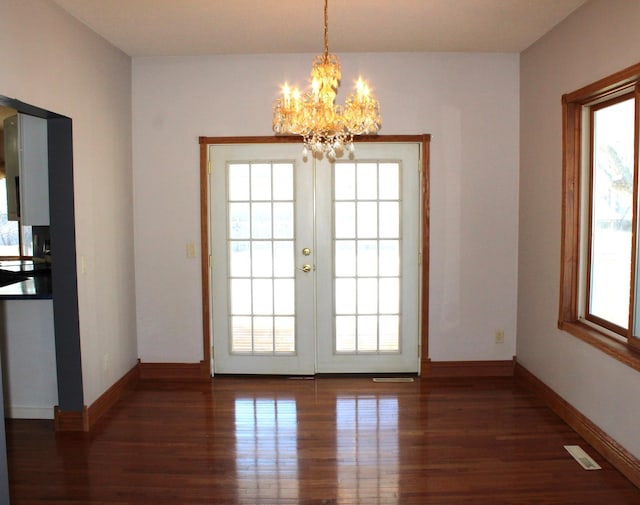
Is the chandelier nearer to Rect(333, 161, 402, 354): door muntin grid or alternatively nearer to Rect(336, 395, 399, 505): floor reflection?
Rect(336, 395, 399, 505): floor reflection

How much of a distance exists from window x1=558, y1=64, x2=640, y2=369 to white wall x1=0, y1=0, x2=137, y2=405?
10.9 feet

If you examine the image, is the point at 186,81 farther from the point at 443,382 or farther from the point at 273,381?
the point at 443,382

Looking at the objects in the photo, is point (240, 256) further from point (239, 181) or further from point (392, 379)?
point (392, 379)

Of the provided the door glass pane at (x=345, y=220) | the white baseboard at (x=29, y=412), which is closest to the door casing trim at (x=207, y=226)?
the door glass pane at (x=345, y=220)

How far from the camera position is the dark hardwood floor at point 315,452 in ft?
9.62

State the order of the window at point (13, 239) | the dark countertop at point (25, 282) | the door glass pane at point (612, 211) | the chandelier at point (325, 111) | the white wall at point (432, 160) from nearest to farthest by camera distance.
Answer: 1. the chandelier at point (325, 111)
2. the door glass pane at point (612, 211)
3. the dark countertop at point (25, 282)
4. the white wall at point (432, 160)
5. the window at point (13, 239)

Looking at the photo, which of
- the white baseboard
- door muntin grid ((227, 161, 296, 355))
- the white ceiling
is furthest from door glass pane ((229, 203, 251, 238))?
the white baseboard

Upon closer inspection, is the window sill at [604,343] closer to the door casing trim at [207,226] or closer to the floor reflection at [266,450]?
the door casing trim at [207,226]

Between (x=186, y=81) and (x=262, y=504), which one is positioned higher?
(x=186, y=81)

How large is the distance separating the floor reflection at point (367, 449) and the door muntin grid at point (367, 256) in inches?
26.3

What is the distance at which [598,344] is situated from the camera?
3334mm

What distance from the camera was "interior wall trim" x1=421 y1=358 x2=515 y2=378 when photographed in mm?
4824

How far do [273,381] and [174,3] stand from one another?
9.99ft

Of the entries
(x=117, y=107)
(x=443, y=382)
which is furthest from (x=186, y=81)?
(x=443, y=382)
